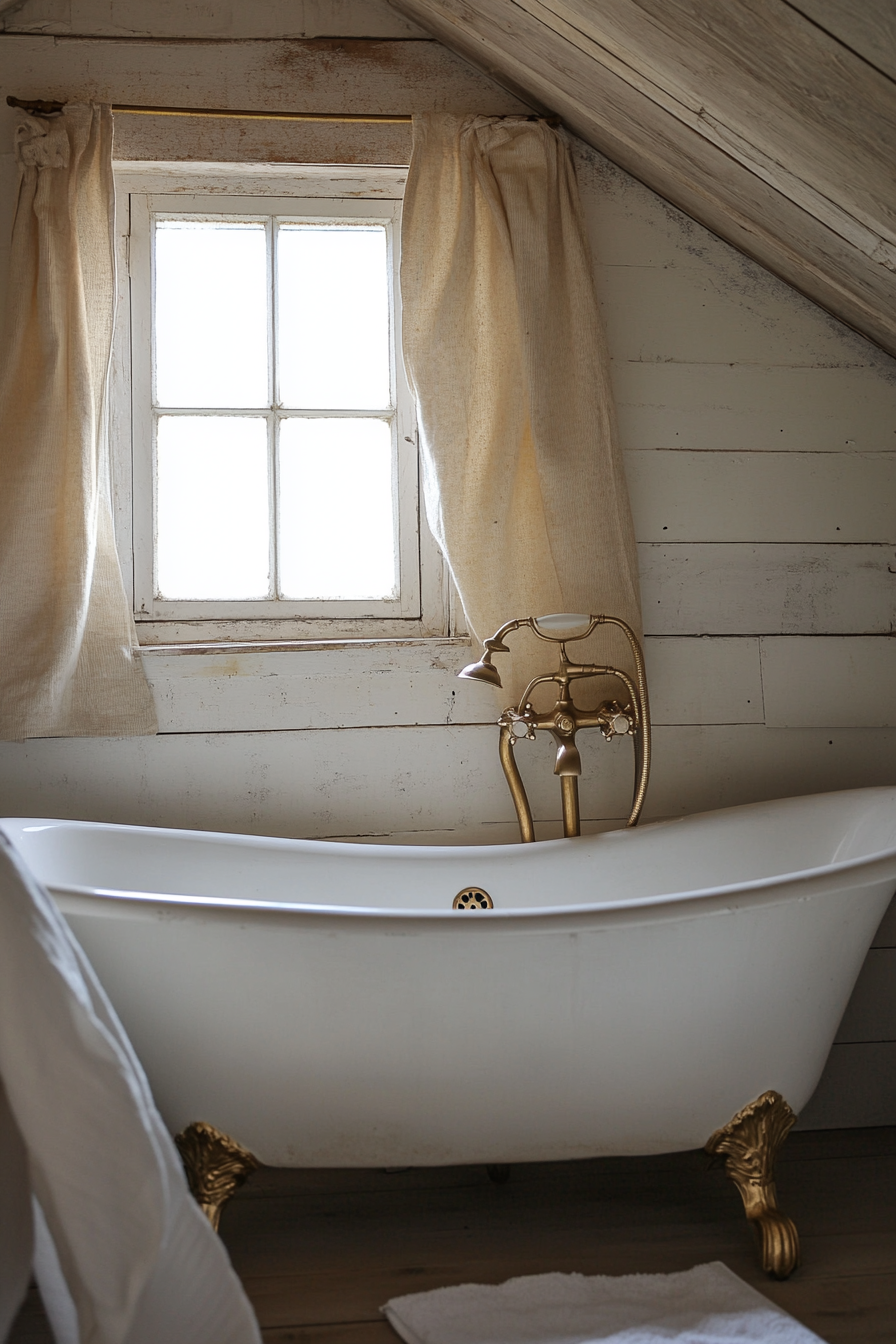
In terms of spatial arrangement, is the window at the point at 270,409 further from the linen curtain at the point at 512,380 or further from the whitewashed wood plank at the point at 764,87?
the whitewashed wood plank at the point at 764,87

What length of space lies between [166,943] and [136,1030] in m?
0.14

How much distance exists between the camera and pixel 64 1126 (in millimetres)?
945

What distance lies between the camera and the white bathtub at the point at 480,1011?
1183 millimetres

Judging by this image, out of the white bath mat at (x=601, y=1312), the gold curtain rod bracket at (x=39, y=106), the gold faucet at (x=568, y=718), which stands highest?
the gold curtain rod bracket at (x=39, y=106)

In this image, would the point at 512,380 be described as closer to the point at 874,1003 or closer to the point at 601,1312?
the point at 874,1003

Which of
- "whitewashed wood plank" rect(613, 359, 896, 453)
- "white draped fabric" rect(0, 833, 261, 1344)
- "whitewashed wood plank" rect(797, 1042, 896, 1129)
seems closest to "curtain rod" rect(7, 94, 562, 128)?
"whitewashed wood plank" rect(613, 359, 896, 453)

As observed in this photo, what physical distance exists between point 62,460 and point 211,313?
52cm

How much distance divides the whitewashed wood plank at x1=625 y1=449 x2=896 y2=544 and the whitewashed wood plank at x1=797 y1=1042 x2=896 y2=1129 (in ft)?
3.40

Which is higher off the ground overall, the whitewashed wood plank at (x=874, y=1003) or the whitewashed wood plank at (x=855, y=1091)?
the whitewashed wood plank at (x=874, y=1003)

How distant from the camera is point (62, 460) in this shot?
184cm

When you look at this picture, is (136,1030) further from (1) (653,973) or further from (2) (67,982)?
(1) (653,973)

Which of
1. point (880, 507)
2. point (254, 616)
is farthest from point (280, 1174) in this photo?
point (880, 507)

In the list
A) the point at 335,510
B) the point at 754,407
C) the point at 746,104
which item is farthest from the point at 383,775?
the point at 746,104

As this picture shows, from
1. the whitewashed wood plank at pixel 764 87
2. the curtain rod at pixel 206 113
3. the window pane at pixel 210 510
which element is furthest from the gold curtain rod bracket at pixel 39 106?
the whitewashed wood plank at pixel 764 87
